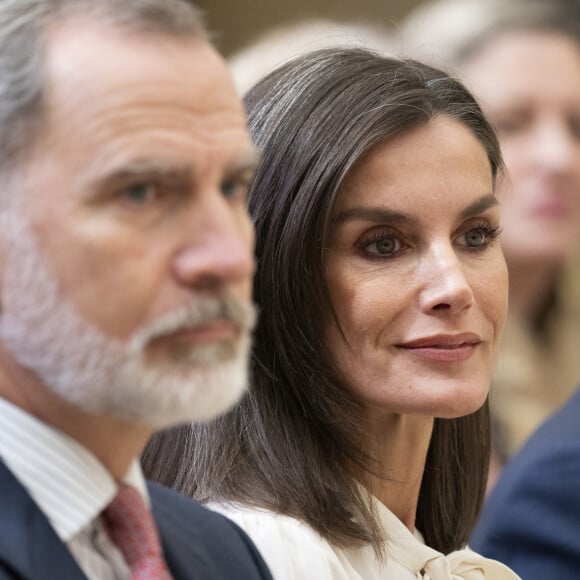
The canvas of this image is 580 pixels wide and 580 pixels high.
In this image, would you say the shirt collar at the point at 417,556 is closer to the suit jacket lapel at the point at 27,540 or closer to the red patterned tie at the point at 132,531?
the red patterned tie at the point at 132,531

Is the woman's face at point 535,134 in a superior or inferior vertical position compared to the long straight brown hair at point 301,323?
inferior

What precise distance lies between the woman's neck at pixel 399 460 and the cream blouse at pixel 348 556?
4 centimetres

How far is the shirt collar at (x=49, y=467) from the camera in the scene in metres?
1.22

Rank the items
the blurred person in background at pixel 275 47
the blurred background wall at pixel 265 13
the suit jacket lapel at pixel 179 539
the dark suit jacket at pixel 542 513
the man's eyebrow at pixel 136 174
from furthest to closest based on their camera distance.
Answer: the blurred background wall at pixel 265 13
the blurred person in background at pixel 275 47
the dark suit jacket at pixel 542 513
the suit jacket lapel at pixel 179 539
the man's eyebrow at pixel 136 174

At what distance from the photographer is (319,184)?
172cm

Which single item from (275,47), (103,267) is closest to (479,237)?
(103,267)

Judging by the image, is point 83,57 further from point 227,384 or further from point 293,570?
point 293,570

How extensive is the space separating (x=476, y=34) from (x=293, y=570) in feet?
8.14

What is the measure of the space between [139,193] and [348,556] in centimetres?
70

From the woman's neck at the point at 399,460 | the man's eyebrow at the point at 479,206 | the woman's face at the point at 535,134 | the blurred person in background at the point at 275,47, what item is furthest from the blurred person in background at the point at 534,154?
the man's eyebrow at the point at 479,206

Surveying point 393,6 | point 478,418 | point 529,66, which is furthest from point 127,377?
point 393,6

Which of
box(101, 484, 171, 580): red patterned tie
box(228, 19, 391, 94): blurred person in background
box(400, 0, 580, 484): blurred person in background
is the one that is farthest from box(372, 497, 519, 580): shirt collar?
box(400, 0, 580, 484): blurred person in background

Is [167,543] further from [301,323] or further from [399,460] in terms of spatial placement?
[399,460]

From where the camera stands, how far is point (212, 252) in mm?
1206
